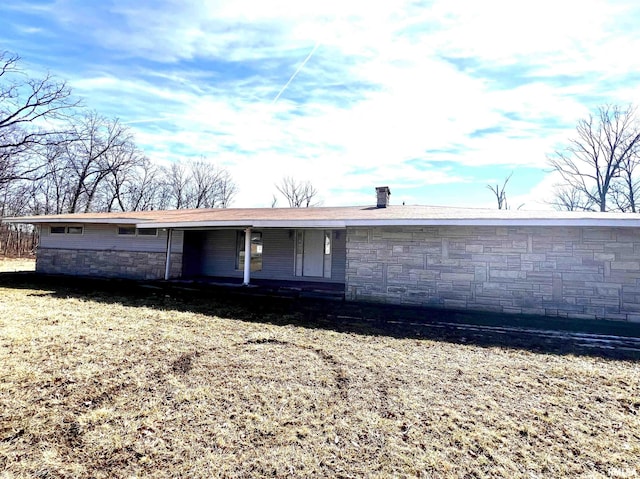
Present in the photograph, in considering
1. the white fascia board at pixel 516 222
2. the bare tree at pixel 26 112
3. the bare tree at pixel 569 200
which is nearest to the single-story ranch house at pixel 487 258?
the white fascia board at pixel 516 222

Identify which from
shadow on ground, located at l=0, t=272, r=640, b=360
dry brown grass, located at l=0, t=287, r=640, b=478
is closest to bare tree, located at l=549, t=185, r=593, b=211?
shadow on ground, located at l=0, t=272, r=640, b=360

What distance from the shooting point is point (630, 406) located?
3225 millimetres

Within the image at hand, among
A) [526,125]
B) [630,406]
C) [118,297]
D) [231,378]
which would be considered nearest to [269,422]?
[231,378]

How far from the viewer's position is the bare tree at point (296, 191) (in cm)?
3597

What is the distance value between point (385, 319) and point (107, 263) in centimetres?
1054

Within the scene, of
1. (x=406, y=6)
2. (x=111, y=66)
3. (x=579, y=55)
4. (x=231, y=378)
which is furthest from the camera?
(x=111, y=66)

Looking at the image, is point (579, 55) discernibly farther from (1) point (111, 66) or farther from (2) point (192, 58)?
(1) point (111, 66)

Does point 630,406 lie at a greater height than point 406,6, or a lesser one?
lesser

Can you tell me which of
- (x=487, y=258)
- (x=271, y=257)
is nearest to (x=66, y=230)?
(x=271, y=257)

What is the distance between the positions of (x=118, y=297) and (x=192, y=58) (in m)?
7.03

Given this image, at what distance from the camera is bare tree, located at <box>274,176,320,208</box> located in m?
36.0

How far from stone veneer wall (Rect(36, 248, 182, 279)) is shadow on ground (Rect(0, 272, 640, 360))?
60.2 inches

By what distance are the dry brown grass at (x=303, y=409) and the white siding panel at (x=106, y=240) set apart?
6.37m

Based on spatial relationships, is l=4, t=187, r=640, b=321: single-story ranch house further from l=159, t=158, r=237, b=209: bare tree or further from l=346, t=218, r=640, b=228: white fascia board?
l=159, t=158, r=237, b=209: bare tree
